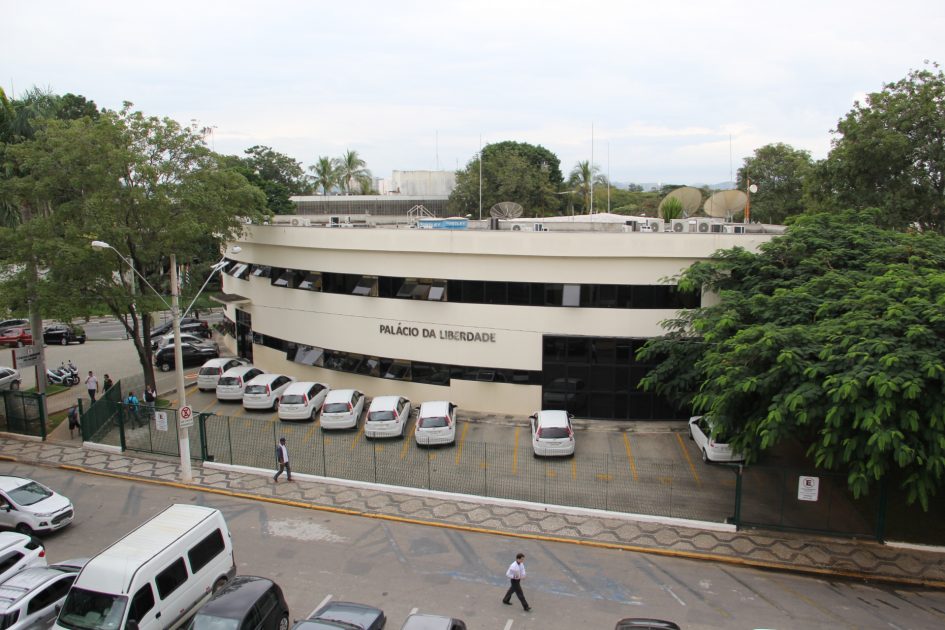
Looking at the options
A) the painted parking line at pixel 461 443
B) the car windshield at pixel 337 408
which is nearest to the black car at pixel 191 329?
the car windshield at pixel 337 408

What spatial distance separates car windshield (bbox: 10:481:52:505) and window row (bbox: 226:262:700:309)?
12845 millimetres

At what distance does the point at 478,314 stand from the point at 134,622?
1568cm

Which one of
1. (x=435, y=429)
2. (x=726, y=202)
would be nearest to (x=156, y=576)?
(x=435, y=429)

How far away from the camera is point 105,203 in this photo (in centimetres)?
2269

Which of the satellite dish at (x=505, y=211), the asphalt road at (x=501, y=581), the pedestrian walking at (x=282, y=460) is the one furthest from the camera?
the satellite dish at (x=505, y=211)

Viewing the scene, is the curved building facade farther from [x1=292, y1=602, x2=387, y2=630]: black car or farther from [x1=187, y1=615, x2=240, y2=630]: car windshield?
[x1=187, y1=615, x2=240, y2=630]: car windshield

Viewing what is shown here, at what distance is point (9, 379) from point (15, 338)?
1185cm

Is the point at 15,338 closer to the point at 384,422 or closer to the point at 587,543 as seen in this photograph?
the point at 384,422

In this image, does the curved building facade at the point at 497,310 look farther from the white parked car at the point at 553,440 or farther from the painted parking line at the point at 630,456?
the white parked car at the point at 553,440

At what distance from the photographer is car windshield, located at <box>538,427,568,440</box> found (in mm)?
19766

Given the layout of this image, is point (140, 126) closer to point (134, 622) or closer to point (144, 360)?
point (144, 360)

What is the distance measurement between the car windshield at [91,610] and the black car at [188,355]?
2495cm

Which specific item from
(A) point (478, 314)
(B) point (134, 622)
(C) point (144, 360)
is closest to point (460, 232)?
(A) point (478, 314)

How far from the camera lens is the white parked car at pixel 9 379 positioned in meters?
29.0
